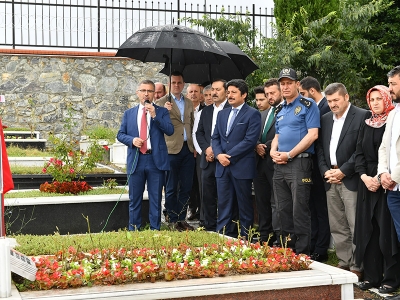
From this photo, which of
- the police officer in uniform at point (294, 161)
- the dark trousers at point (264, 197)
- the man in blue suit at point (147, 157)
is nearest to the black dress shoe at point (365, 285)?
the police officer in uniform at point (294, 161)

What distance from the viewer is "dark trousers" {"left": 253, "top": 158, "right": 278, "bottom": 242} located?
7899 millimetres

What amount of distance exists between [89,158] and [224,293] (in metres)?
5.36

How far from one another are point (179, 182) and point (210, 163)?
3.23ft

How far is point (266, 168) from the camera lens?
784 centimetres

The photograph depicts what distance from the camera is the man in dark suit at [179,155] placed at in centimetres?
892

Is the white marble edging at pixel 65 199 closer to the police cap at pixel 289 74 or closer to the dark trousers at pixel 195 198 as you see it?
the dark trousers at pixel 195 198

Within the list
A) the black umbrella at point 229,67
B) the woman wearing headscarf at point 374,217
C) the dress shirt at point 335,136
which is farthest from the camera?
the black umbrella at point 229,67

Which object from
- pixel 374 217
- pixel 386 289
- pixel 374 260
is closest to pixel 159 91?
pixel 374 217

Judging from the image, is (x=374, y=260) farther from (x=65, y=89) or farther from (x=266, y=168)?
(x=65, y=89)

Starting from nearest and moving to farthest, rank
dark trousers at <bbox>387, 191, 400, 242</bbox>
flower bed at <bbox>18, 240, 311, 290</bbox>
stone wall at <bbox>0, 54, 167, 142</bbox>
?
flower bed at <bbox>18, 240, 311, 290</bbox>
dark trousers at <bbox>387, 191, 400, 242</bbox>
stone wall at <bbox>0, 54, 167, 142</bbox>

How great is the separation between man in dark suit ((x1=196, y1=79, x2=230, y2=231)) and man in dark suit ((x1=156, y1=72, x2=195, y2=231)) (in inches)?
22.6

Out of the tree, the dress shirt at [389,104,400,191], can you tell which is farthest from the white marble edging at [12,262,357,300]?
the tree

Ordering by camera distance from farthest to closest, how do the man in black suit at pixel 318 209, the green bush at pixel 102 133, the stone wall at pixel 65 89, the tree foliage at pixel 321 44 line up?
the stone wall at pixel 65 89 → the green bush at pixel 102 133 → the tree foliage at pixel 321 44 → the man in black suit at pixel 318 209

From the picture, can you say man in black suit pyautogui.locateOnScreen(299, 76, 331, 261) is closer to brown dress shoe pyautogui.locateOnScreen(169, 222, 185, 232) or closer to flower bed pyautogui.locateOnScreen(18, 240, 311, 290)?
flower bed pyautogui.locateOnScreen(18, 240, 311, 290)
